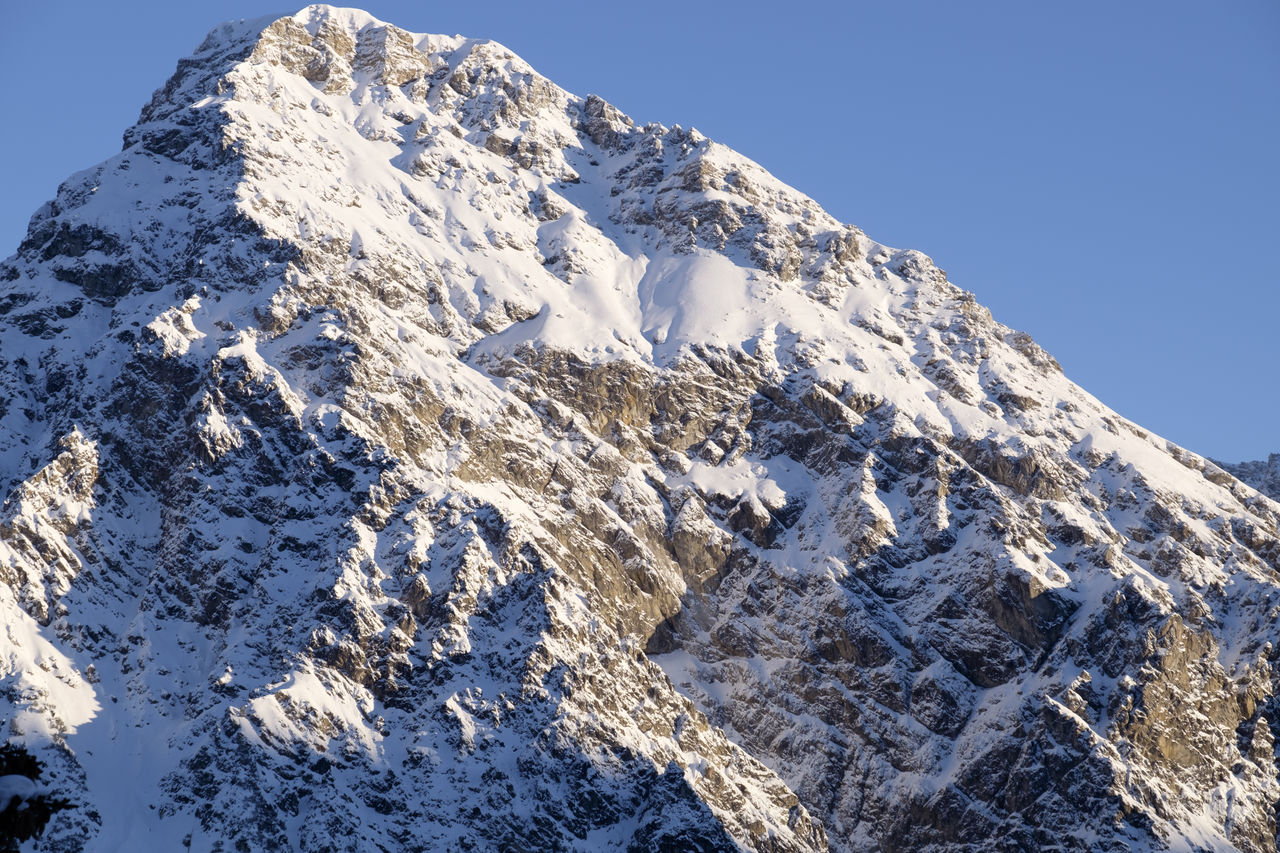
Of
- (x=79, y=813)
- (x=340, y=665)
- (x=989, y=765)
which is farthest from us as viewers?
(x=989, y=765)

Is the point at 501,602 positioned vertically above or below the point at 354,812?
above

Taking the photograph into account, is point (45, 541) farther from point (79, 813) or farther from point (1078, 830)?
point (1078, 830)

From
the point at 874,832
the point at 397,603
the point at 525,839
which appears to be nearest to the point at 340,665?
the point at 397,603

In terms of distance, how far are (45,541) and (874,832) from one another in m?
96.6

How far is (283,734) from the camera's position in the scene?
17862 cm

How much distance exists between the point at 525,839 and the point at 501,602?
26.9 metres

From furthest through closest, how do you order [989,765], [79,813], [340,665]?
[989,765]
[340,665]
[79,813]

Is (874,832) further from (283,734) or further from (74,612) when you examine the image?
(74,612)

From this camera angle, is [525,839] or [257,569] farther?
[257,569]

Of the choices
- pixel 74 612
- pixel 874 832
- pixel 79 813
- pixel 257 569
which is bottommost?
pixel 79 813

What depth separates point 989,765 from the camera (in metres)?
197

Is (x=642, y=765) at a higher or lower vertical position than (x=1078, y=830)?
lower

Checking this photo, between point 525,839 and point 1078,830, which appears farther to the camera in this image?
point 1078,830

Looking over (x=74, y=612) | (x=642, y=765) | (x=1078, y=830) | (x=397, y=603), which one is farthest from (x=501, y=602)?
(x=1078, y=830)
